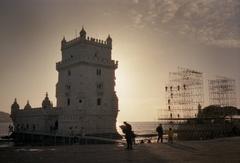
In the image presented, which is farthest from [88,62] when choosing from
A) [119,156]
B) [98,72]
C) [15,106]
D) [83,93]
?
[119,156]

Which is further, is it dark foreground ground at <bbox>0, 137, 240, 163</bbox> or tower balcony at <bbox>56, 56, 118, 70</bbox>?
tower balcony at <bbox>56, 56, 118, 70</bbox>

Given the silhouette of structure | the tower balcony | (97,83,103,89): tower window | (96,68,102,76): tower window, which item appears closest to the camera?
the silhouette of structure

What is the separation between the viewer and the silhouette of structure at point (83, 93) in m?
59.8

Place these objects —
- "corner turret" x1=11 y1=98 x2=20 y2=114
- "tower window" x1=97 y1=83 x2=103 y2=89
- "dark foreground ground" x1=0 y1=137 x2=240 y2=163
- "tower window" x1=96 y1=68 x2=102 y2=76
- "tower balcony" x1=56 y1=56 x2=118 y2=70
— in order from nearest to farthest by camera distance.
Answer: "dark foreground ground" x1=0 y1=137 x2=240 y2=163 < "tower balcony" x1=56 y1=56 x2=118 y2=70 < "tower window" x1=97 y1=83 x2=103 y2=89 < "tower window" x1=96 y1=68 x2=102 y2=76 < "corner turret" x1=11 y1=98 x2=20 y2=114

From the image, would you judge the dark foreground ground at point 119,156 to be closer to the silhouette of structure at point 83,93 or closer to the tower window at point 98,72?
the silhouette of structure at point 83,93

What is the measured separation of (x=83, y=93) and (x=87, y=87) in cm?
150

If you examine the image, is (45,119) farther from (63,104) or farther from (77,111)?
(77,111)

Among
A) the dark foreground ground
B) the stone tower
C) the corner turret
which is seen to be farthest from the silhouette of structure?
the dark foreground ground

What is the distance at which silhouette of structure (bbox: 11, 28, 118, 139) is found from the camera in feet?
196

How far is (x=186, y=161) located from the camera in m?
15.7

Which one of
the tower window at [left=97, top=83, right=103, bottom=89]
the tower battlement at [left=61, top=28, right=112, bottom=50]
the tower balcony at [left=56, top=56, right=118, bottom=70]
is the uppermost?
the tower battlement at [left=61, top=28, right=112, bottom=50]

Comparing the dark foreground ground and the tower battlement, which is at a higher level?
the tower battlement

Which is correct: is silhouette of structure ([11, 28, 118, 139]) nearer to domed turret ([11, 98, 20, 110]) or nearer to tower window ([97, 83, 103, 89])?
tower window ([97, 83, 103, 89])

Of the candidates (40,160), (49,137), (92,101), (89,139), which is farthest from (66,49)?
(40,160)
